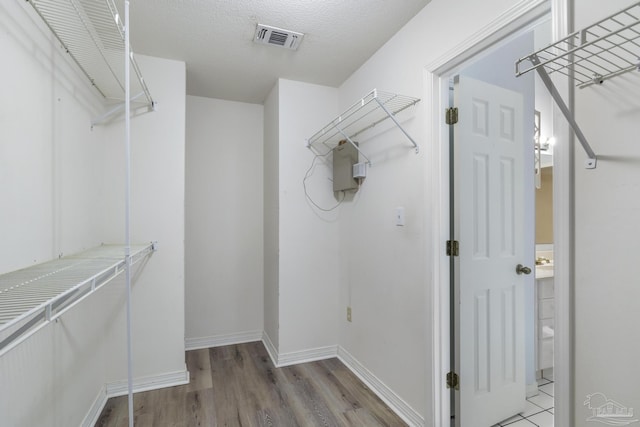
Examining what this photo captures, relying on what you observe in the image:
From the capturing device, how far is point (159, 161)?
2.38 metres

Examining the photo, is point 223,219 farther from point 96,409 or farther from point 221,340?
point 96,409

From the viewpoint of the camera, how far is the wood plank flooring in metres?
1.95

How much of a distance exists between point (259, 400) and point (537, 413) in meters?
1.85

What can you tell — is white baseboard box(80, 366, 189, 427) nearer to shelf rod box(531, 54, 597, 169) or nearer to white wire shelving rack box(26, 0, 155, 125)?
white wire shelving rack box(26, 0, 155, 125)

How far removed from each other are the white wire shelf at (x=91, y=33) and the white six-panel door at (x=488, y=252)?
69.3 inches

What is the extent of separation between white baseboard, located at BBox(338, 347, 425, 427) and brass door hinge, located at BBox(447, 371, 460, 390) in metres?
0.26

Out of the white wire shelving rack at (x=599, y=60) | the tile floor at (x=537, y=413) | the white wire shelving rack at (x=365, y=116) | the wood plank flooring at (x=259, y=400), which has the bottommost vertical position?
the tile floor at (x=537, y=413)

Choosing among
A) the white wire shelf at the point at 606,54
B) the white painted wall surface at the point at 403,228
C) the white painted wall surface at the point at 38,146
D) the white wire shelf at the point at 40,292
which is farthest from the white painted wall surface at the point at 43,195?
the white painted wall surface at the point at 403,228

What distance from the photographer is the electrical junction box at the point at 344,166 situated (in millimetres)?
2588

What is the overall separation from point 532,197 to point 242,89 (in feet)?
8.48

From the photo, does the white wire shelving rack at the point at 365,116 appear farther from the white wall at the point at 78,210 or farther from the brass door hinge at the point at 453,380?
the brass door hinge at the point at 453,380

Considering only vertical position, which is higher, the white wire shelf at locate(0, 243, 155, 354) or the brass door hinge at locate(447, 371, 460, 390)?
the white wire shelf at locate(0, 243, 155, 354)

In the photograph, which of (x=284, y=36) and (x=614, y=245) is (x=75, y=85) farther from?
(x=614, y=245)

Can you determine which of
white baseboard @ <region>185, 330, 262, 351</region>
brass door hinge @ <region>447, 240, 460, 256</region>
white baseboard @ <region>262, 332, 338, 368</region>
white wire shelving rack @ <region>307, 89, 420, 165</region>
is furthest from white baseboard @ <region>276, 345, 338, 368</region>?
white wire shelving rack @ <region>307, 89, 420, 165</region>
